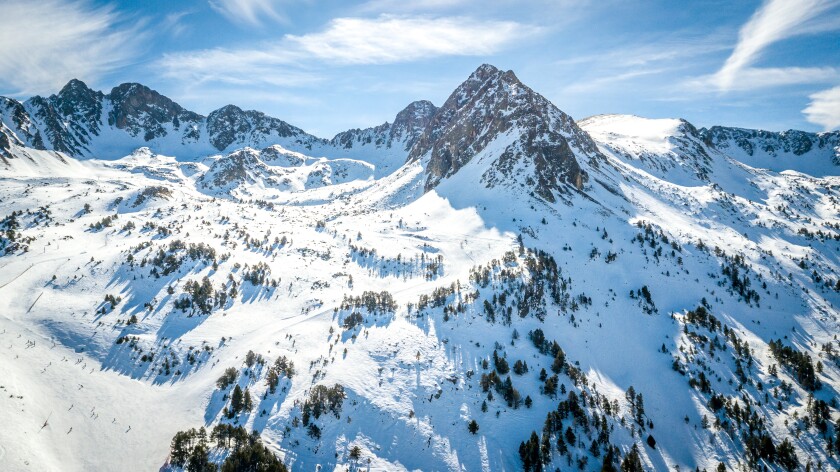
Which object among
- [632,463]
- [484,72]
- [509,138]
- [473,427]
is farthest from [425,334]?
[484,72]

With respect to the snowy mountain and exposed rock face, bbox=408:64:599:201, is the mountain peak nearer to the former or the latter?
exposed rock face, bbox=408:64:599:201

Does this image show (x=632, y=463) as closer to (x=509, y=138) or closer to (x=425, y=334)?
(x=425, y=334)

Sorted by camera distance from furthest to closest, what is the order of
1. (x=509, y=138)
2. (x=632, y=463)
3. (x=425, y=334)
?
(x=509, y=138) < (x=425, y=334) < (x=632, y=463)

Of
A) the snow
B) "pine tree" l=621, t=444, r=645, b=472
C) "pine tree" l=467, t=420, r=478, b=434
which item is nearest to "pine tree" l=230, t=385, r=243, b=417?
the snow

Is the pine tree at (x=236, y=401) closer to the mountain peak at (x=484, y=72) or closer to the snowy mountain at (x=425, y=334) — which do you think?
the snowy mountain at (x=425, y=334)

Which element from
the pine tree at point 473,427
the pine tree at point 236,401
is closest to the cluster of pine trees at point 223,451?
the pine tree at point 236,401
